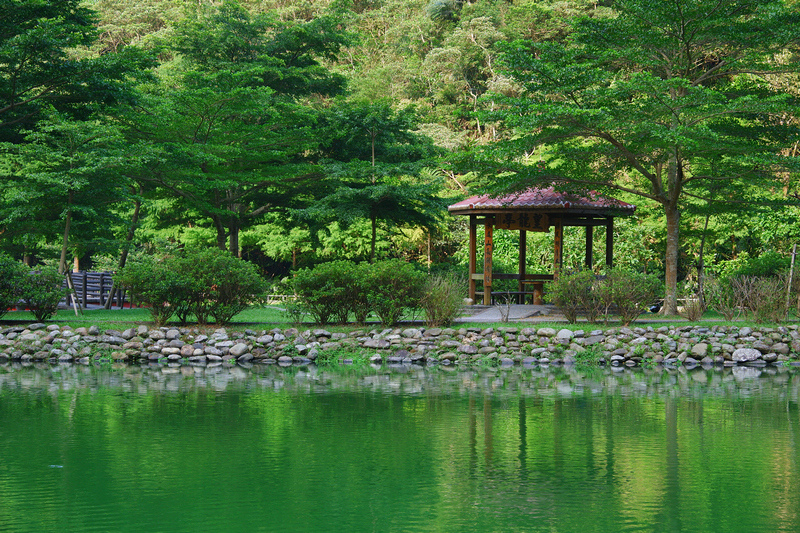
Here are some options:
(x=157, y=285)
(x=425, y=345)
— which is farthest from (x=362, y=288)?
(x=157, y=285)

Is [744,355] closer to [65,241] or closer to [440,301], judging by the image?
[440,301]

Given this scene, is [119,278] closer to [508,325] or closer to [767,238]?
[508,325]

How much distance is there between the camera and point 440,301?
1554 centimetres

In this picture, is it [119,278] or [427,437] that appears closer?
[427,437]

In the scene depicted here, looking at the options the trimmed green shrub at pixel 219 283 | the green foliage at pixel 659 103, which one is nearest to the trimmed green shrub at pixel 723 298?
the green foliage at pixel 659 103

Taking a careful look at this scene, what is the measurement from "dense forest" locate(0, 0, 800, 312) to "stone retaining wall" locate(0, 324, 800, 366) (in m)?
3.83

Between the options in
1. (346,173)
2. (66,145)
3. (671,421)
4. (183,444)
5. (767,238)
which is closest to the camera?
(183,444)

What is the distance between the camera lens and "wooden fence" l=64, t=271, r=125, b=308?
22.6 metres

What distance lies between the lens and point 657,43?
675 inches

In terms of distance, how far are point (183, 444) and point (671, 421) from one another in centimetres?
477

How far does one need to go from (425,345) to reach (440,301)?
1.18 metres

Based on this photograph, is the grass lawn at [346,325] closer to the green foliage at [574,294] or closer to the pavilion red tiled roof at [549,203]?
the green foliage at [574,294]

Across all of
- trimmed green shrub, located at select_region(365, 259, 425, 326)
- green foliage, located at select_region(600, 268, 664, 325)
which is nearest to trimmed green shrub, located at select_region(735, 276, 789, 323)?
green foliage, located at select_region(600, 268, 664, 325)

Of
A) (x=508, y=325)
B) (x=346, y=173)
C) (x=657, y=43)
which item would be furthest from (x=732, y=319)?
(x=346, y=173)
